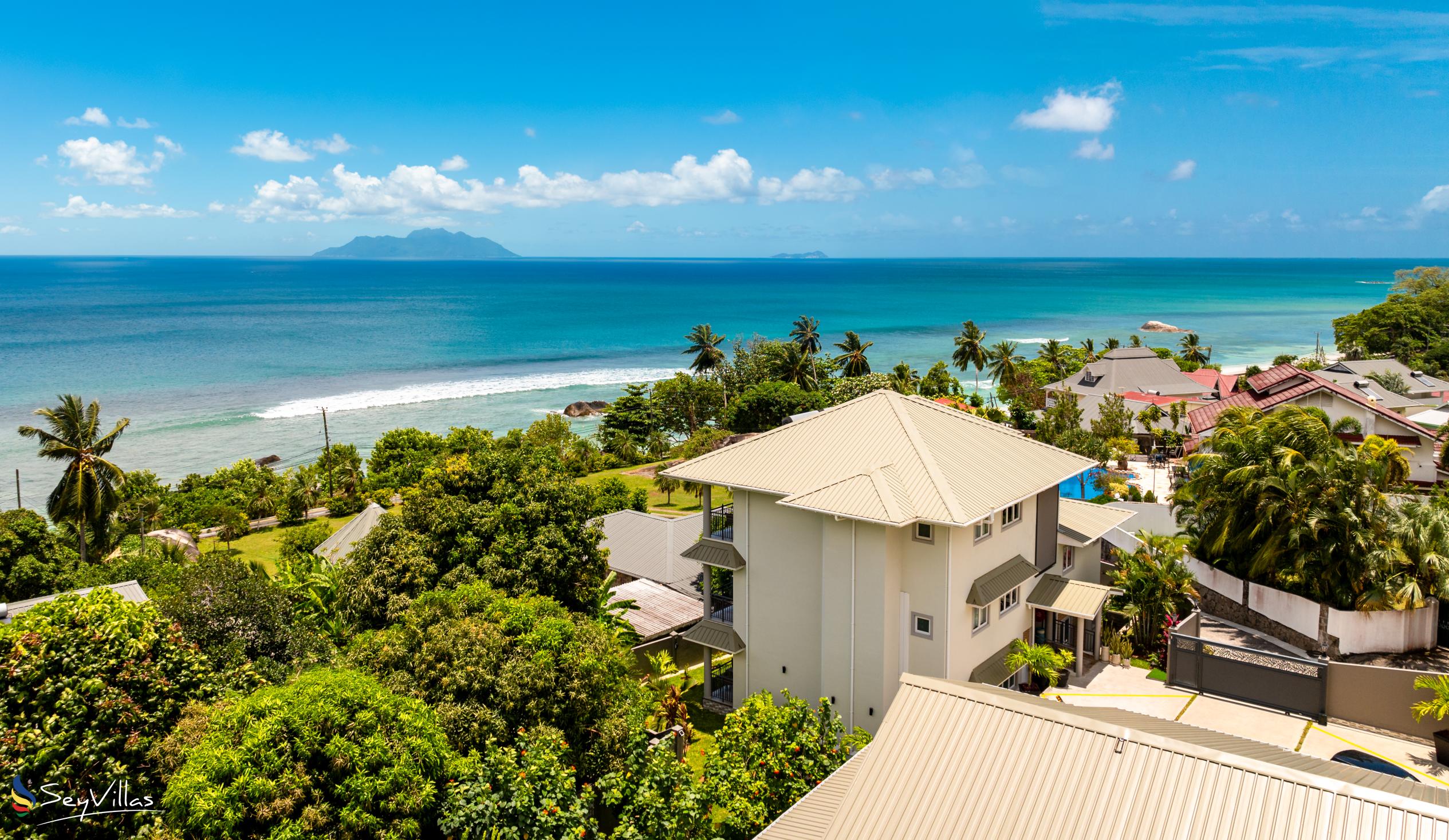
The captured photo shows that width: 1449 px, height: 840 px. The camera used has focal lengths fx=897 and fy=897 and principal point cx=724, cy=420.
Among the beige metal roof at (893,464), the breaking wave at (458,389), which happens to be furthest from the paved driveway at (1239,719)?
the breaking wave at (458,389)

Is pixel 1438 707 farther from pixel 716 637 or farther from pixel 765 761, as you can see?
pixel 716 637

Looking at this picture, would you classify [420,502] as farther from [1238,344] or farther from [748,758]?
[1238,344]

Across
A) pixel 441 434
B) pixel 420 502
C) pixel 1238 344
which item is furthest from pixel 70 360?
pixel 1238 344

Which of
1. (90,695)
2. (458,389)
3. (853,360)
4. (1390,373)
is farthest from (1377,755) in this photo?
(458,389)

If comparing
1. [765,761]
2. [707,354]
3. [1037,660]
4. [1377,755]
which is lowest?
[1377,755]

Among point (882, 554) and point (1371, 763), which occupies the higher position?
point (882, 554)

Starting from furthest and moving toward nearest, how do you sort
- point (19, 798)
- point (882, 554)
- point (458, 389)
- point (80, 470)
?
1. point (458, 389)
2. point (80, 470)
3. point (882, 554)
4. point (19, 798)
